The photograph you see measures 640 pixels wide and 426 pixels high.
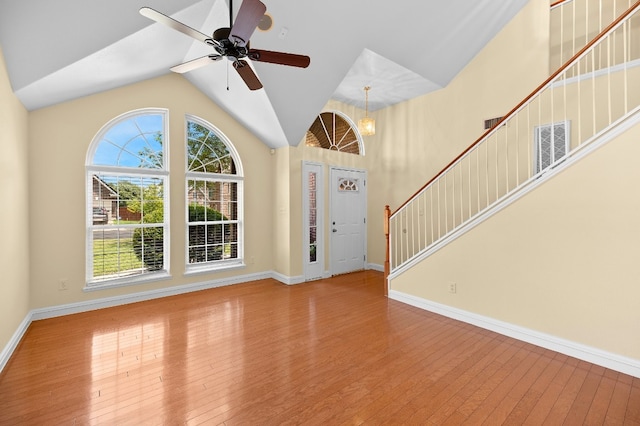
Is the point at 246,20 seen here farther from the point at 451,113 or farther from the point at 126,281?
the point at 451,113

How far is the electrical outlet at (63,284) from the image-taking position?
12.2ft

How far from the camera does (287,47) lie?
3572 mm

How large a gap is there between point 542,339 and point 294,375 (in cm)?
246

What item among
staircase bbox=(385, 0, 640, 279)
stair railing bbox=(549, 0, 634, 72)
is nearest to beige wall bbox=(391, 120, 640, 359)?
staircase bbox=(385, 0, 640, 279)

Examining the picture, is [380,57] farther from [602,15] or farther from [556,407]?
[556,407]

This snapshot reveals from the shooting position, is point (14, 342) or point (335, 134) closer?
point (14, 342)

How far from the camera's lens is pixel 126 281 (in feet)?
13.6

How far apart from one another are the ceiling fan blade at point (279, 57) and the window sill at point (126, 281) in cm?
350

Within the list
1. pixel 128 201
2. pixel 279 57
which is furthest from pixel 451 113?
pixel 128 201

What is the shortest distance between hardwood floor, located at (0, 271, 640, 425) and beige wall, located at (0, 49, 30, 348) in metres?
0.40

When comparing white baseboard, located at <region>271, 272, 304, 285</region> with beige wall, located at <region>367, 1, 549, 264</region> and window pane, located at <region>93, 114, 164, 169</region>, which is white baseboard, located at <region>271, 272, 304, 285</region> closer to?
beige wall, located at <region>367, 1, 549, 264</region>

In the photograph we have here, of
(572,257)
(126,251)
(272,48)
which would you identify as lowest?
(126,251)

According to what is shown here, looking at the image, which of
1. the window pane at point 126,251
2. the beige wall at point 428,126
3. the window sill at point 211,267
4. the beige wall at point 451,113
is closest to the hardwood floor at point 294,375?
the window pane at point 126,251

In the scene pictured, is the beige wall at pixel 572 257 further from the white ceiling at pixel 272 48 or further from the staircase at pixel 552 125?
the white ceiling at pixel 272 48
